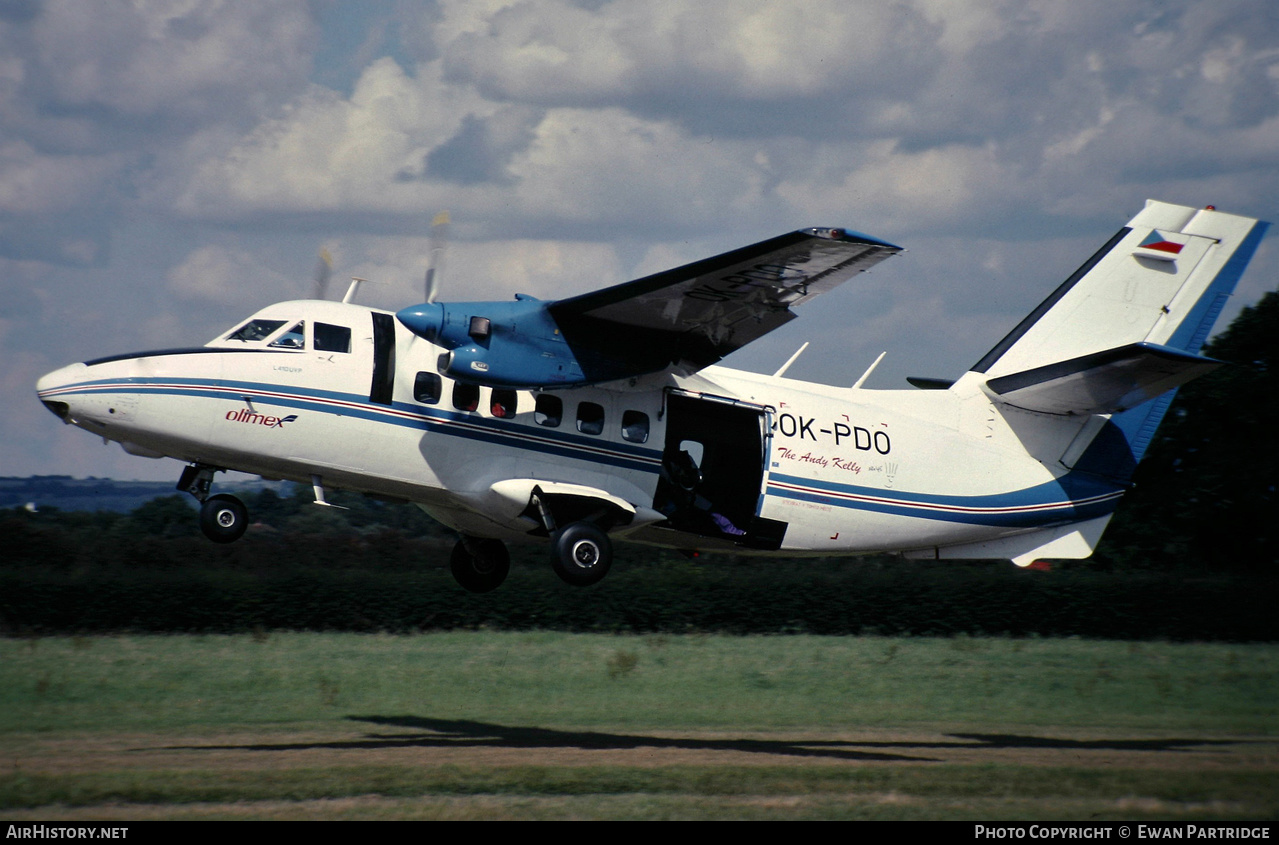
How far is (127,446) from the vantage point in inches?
489

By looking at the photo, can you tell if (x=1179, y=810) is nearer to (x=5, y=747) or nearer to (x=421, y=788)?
(x=421, y=788)

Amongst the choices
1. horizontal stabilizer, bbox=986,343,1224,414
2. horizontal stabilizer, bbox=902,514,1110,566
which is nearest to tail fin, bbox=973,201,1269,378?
horizontal stabilizer, bbox=986,343,1224,414

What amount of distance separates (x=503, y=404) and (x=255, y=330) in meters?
2.64

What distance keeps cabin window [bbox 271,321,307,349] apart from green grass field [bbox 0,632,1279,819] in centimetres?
455

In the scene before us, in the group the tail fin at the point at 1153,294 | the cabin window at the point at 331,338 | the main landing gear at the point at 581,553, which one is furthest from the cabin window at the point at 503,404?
the tail fin at the point at 1153,294

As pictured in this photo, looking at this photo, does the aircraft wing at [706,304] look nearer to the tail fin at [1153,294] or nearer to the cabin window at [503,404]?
the cabin window at [503,404]

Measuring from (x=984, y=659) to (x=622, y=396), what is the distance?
14617 millimetres

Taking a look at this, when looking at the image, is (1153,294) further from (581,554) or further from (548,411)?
(581,554)

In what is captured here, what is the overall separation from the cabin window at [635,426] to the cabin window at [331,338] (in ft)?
10.2

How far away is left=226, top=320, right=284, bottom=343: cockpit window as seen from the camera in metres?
12.6

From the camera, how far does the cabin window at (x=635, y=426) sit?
44.9 feet

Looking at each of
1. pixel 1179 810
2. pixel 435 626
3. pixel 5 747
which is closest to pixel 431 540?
pixel 435 626

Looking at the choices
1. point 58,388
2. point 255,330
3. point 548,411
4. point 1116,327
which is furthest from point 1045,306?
point 58,388

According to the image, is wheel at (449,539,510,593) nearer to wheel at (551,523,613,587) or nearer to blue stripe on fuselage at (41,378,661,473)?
wheel at (551,523,613,587)
